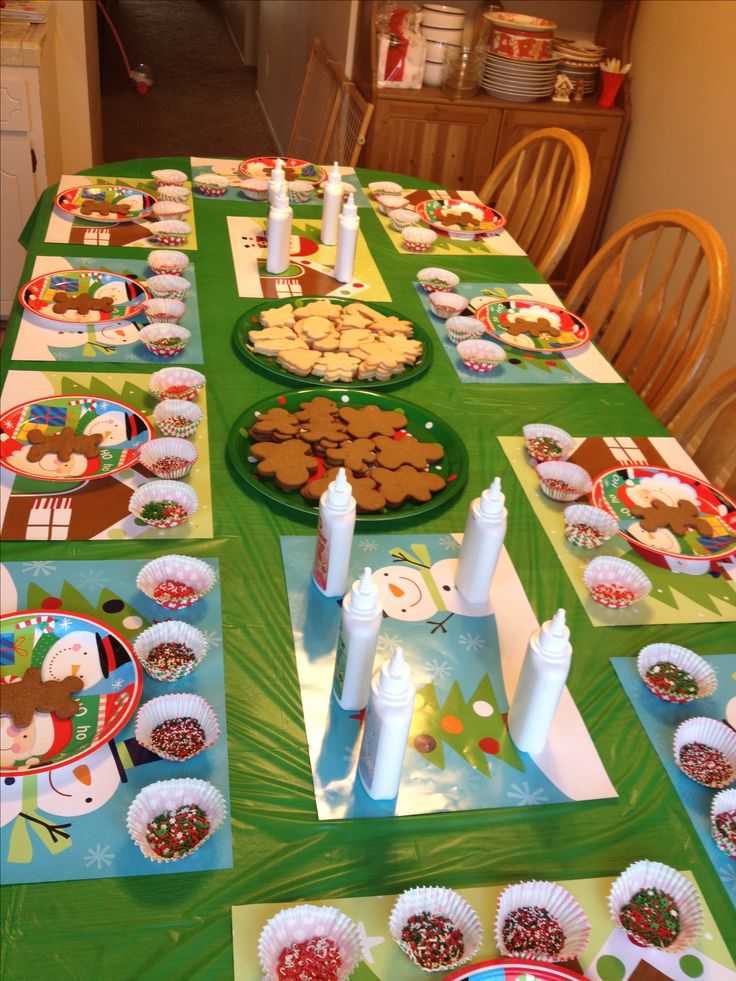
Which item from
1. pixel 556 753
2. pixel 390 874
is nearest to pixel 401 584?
pixel 556 753

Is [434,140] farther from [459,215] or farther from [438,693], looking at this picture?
[438,693]

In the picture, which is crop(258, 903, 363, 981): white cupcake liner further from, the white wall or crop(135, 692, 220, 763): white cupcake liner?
the white wall

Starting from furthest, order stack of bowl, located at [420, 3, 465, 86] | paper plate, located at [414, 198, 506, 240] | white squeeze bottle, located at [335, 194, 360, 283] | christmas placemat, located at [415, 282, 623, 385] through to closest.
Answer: stack of bowl, located at [420, 3, 465, 86], paper plate, located at [414, 198, 506, 240], white squeeze bottle, located at [335, 194, 360, 283], christmas placemat, located at [415, 282, 623, 385]

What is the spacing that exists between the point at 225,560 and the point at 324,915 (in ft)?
1.66

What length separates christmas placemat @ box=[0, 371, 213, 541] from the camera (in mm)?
1212

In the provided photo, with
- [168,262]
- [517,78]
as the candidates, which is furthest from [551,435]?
[517,78]

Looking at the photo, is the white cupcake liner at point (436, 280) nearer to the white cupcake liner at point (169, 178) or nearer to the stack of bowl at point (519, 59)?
the white cupcake liner at point (169, 178)

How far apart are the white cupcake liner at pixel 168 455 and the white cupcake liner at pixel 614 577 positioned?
0.57 metres

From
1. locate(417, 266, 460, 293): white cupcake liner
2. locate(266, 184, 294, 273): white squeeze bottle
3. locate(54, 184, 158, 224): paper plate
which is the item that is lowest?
locate(417, 266, 460, 293): white cupcake liner

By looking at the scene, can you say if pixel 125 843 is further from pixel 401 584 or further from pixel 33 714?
pixel 401 584

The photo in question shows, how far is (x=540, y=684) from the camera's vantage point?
92 cm

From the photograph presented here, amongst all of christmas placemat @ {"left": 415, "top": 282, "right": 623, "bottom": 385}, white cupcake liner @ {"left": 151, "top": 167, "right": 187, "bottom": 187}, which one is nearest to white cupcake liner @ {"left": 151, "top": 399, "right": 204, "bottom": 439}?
christmas placemat @ {"left": 415, "top": 282, "right": 623, "bottom": 385}

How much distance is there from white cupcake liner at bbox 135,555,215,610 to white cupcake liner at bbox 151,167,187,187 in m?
1.40

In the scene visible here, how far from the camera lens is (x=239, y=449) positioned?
1374mm
